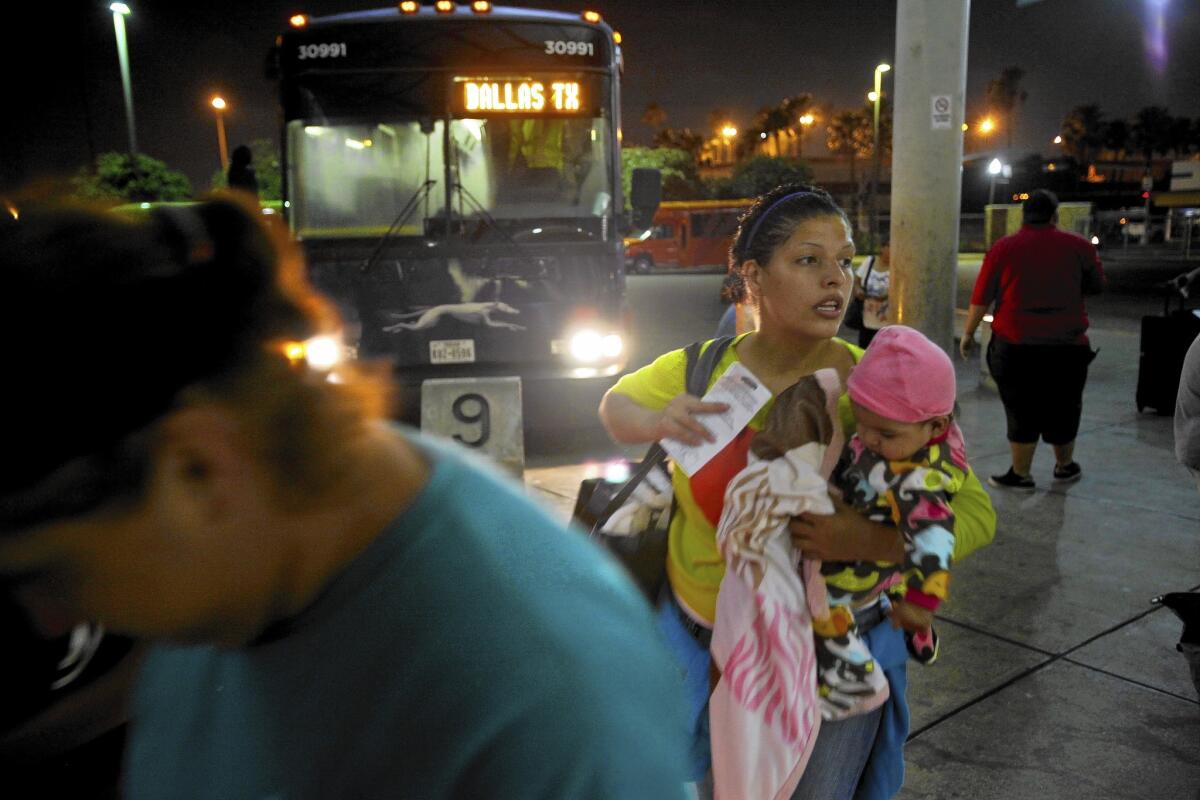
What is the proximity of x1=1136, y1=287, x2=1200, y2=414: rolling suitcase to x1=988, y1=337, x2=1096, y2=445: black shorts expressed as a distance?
2.76 metres

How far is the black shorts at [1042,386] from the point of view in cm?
645

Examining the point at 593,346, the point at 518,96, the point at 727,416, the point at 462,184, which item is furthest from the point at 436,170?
the point at 727,416

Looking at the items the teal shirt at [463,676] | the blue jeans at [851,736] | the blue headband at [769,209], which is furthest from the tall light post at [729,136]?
the teal shirt at [463,676]

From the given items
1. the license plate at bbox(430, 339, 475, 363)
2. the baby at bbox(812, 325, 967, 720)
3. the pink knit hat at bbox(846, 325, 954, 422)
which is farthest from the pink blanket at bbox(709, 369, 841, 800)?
the license plate at bbox(430, 339, 475, 363)

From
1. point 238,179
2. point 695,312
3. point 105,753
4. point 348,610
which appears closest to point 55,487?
point 348,610

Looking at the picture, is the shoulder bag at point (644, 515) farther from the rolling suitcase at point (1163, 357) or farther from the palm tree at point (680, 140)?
the palm tree at point (680, 140)

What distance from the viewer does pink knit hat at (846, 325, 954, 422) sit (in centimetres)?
208

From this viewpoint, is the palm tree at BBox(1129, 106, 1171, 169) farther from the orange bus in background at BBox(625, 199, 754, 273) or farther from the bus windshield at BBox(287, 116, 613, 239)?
the bus windshield at BBox(287, 116, 613, 239)

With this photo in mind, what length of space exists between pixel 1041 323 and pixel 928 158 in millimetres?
1891

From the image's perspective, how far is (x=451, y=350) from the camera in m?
7.48

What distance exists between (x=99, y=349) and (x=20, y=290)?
0.08m

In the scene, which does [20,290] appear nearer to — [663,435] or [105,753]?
[663,435]

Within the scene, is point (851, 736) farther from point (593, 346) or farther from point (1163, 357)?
point (1163, 357)

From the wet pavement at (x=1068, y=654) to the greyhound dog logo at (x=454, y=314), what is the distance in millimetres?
1311
